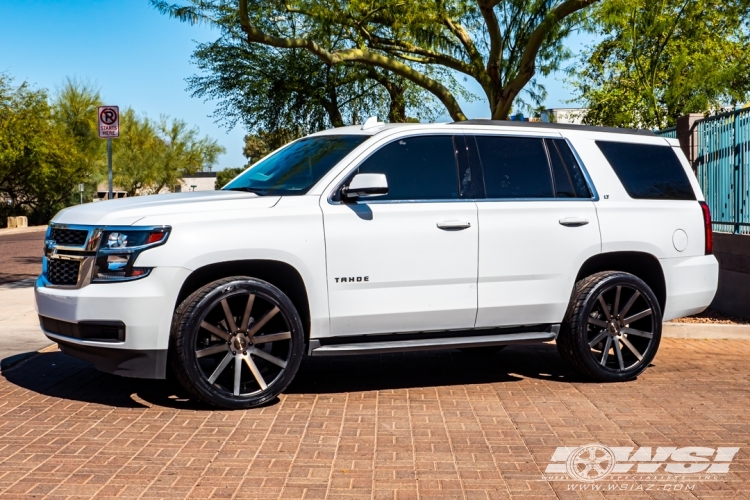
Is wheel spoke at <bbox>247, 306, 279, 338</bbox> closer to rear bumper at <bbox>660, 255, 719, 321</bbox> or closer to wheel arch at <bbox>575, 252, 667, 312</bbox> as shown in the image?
wheel arch at <bbox>575, 252, 667, 312</bbox>

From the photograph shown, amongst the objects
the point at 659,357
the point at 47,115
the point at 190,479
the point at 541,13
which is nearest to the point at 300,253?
the point at 190,479

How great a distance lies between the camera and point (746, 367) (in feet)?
28.4

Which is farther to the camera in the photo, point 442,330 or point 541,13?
point 541,13

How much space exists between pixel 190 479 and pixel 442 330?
8.68ft

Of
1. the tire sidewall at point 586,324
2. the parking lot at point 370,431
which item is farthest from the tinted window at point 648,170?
the parking lot at point 370,431

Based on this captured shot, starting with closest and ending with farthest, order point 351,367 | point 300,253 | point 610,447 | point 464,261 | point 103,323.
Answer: point 610,447, point 103,323, point 300,253, point 464,261, point 351,367

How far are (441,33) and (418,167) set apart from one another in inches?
436

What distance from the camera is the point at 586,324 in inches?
301

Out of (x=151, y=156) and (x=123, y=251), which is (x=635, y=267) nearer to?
(x=123, y=251)

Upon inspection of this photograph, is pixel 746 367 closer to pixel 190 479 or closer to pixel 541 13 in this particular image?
pixel 190 479

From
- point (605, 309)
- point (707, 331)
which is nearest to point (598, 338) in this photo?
point (605, 309)

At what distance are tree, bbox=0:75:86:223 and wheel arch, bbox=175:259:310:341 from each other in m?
43.5

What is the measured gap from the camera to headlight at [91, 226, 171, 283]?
6.29 m

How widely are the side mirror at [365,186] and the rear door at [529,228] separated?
3.04 ft
